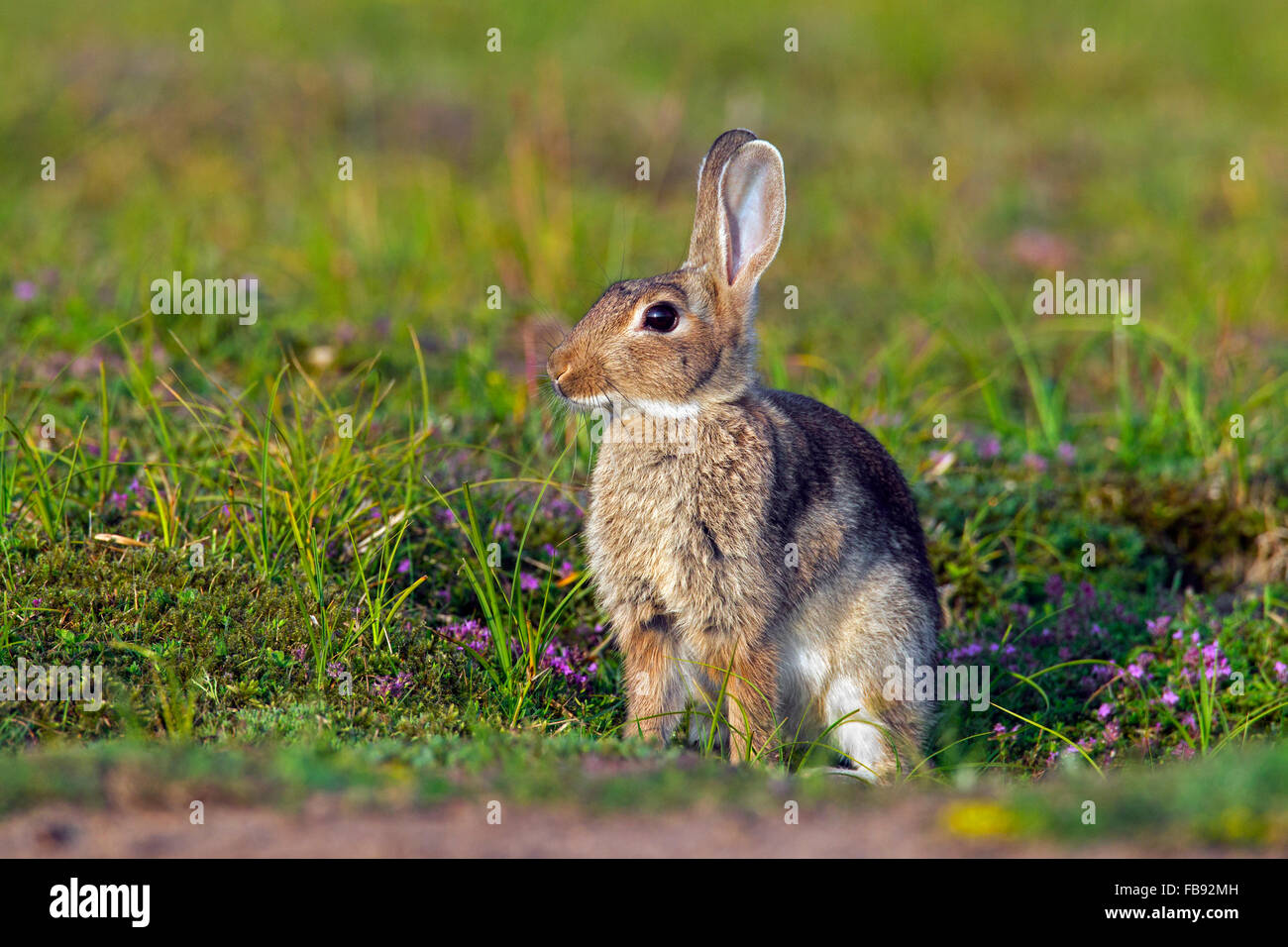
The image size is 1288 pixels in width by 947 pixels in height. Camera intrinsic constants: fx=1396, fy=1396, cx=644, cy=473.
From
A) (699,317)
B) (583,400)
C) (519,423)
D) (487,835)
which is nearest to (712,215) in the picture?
(699,317)

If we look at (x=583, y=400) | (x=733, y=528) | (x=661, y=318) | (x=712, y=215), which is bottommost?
(x=733, y=528)

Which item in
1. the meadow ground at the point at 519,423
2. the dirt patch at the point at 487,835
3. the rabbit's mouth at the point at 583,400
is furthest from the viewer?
the rabbit's mouth at the point at 583,400

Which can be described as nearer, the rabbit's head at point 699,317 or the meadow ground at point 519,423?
the meadow ground at point 519,423

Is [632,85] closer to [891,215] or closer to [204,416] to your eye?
[891,215]

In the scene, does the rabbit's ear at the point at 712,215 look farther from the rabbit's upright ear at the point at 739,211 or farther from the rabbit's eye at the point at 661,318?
the rabbit's eye at the point at 661,318

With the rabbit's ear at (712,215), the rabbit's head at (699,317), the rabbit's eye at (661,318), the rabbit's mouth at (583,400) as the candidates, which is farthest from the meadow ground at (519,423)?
the rabbit's ear at (712,215)

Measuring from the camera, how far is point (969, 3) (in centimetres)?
1922

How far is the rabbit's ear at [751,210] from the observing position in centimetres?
555

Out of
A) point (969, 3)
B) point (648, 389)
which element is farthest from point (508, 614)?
point (969, 3)

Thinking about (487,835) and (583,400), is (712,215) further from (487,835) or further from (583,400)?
(487,835)

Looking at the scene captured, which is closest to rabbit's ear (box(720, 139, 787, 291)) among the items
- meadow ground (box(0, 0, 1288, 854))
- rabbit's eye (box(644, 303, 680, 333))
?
rabbit's eye (box(644, 303, 680, 333))

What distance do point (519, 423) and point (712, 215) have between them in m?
2.35

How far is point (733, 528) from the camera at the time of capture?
532 centimetres
